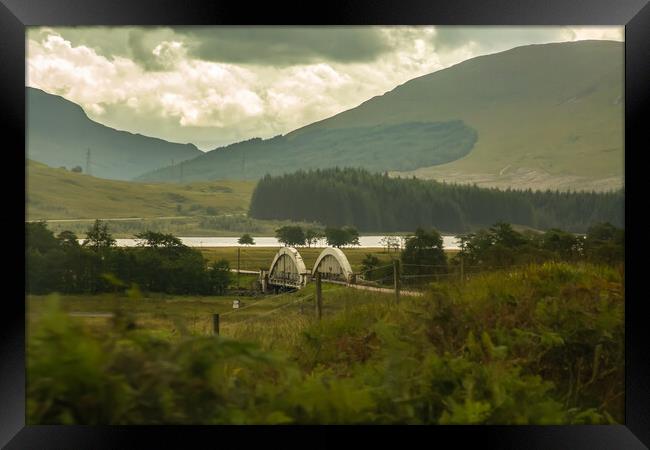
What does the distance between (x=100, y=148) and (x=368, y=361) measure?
4599 mm

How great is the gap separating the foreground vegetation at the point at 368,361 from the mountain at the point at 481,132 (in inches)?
102

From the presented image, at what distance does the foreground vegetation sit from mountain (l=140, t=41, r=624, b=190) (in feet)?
8.46

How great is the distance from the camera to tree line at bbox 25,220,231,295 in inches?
263

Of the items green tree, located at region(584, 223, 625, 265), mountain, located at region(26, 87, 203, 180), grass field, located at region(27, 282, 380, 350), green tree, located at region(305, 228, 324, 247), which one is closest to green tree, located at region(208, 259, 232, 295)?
grass field, located at region(27, 282, 380, 350)

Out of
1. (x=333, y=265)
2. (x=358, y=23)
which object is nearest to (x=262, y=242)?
(x=333, y=265)

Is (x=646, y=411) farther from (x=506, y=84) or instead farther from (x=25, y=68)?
(x=506, y=84)

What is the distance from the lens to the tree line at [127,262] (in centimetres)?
667

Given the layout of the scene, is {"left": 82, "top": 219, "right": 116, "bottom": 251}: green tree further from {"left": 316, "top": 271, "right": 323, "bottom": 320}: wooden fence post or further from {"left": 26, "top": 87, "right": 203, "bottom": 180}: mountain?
{"left": 316, "top": 271, "right": 323, "bottom": 320}: wooden fence post

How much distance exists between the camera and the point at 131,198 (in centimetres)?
859

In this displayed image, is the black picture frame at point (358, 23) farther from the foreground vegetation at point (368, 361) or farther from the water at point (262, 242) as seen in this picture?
the water at point (262, 242)

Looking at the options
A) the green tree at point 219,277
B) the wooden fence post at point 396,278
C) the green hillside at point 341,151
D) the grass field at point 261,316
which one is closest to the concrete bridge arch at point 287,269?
the green tree at point 219,277

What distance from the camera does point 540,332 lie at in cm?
412

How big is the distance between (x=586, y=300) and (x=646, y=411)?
1.55 m

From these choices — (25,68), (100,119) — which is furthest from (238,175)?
(25,68)
